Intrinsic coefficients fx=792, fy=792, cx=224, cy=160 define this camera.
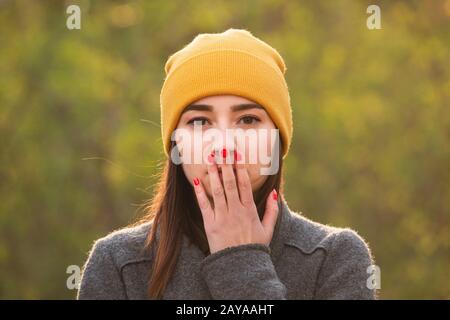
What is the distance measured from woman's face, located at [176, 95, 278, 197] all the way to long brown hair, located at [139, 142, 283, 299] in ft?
0.25

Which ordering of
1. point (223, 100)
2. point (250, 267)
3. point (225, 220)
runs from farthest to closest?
point (223, 100), point (225, 220), point (250, 267)

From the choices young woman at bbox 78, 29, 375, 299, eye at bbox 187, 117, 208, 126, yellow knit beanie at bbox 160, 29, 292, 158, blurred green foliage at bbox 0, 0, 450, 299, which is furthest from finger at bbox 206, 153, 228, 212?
blurred green foliage at bbox 0, 0, 450, 299

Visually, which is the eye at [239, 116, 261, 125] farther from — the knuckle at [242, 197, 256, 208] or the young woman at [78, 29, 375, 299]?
the knuckle at [242, 197, 256, 208]

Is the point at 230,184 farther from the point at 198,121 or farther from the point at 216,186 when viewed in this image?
the point at 198,121

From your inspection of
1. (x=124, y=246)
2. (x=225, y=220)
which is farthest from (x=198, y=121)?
(x=124, y=246)

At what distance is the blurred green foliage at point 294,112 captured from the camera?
452 inches

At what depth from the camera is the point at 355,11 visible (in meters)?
13.3

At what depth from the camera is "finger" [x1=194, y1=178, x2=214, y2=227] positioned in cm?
265

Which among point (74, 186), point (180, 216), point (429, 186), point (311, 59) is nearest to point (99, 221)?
point (74, 186)

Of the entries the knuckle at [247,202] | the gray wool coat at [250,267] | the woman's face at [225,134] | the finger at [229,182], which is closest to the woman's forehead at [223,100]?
the woman's face at [225,134]

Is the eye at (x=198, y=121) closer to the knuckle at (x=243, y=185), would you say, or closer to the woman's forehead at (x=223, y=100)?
the woman's forehead at (x=223, y=100)

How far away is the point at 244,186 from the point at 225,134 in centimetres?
18

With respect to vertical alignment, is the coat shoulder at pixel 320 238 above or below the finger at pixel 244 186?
below

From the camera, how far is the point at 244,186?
2.63 m
